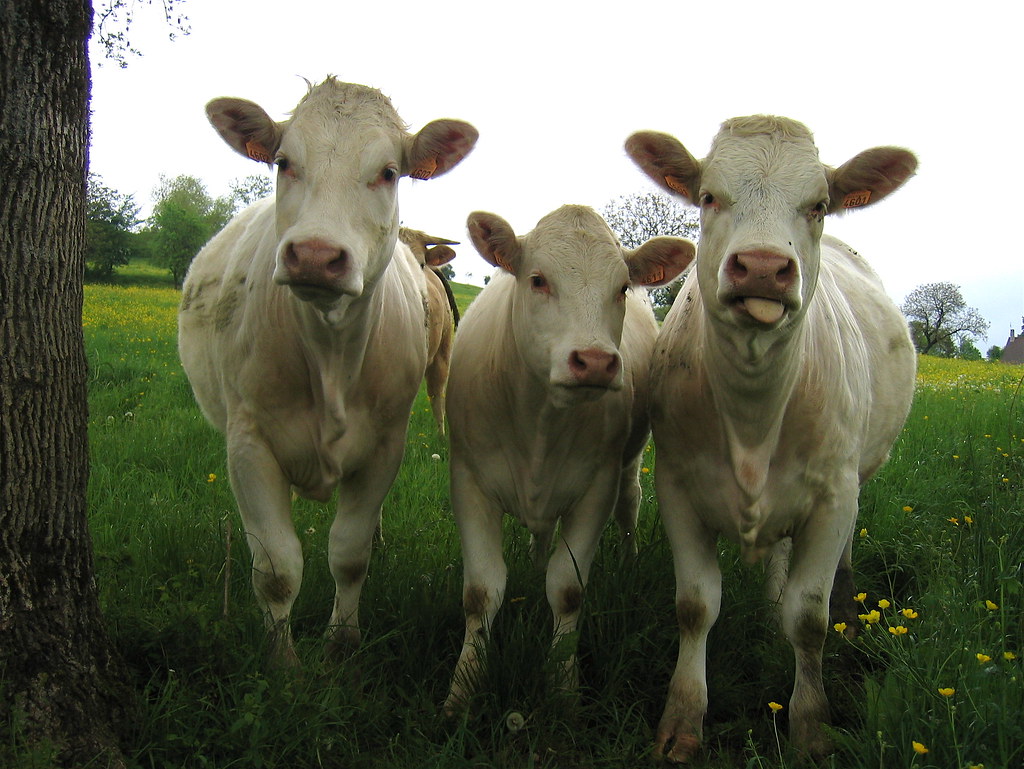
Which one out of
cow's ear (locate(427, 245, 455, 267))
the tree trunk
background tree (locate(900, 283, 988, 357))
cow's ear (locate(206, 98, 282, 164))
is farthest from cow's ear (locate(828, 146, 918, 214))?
background tree (locate(900, 283, 988, 357))

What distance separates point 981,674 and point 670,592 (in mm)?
1639

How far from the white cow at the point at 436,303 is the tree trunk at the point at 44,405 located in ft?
11.9

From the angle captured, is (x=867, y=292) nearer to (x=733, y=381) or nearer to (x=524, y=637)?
(x=733, y=381)

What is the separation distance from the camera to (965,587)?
12.6 ft

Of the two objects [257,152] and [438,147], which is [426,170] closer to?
[438,147]

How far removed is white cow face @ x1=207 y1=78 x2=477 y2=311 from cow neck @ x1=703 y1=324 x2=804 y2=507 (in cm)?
135

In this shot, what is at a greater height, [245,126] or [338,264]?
[245,126]

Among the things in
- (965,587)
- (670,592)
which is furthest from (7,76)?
(965,587)

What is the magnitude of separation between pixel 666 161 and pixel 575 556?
1787 millimetres

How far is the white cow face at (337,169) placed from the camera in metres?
3.00

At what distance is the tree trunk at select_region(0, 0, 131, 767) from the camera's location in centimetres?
267

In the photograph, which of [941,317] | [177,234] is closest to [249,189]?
[177,234]

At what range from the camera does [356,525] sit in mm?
4086

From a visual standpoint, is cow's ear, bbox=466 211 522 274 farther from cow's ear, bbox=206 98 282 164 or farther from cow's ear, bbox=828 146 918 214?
cow's ear, bbox=828 146 918 214
